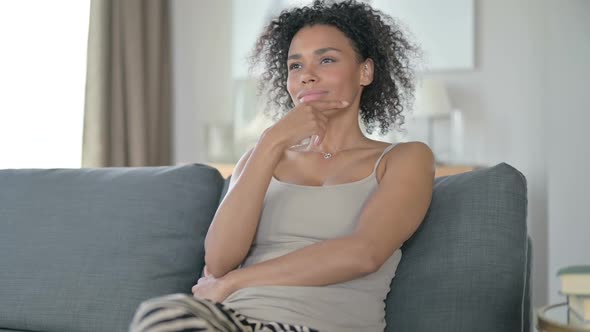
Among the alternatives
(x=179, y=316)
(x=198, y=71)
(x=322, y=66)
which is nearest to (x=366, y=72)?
(x=322, y=66)

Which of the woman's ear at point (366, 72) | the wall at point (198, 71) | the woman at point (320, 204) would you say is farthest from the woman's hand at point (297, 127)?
the wall at point (198, 71)

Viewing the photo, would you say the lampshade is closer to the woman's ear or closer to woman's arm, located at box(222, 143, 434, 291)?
the woman's ear

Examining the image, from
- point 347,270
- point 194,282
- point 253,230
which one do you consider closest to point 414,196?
point 347,270

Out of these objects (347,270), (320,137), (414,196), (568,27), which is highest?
(568,27)

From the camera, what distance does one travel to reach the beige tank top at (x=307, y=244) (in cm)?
149

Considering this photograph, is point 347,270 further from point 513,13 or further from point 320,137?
point 513,13

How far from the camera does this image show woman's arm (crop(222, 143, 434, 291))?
150cm

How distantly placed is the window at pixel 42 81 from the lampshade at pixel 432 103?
184cm

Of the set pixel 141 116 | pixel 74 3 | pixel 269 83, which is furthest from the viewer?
pixel 141 116

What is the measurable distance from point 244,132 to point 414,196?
3.10m

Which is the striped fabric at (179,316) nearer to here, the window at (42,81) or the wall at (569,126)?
the wall at (569,126)

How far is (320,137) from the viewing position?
180 centimetres

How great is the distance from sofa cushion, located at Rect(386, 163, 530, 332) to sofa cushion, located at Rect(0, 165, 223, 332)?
1.96ft

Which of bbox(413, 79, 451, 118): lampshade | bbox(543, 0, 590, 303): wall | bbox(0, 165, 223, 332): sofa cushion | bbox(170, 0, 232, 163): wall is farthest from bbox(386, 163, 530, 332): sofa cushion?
bbox(170, 0, 232, 163): wall
